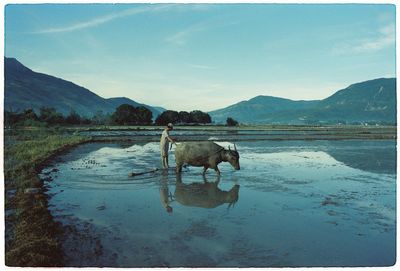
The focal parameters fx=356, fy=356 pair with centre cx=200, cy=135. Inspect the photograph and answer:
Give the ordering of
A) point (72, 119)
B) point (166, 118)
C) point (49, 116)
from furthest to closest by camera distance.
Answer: point (166, 118) < point (72, 119) < point (49, 116)

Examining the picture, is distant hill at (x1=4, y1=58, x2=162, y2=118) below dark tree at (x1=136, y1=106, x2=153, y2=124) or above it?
above

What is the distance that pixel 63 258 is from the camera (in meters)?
5.80

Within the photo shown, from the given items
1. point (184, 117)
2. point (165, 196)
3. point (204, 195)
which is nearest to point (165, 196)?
point (165, 196)

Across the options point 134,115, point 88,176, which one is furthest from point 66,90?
point 88,176

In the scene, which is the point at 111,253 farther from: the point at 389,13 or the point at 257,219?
the point at 389,13

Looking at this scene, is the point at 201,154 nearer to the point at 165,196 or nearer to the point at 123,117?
the point at 165,196

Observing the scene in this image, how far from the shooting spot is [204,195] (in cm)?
1001

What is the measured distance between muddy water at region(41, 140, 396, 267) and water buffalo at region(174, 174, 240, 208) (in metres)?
0.03

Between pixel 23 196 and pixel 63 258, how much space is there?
13.2ft

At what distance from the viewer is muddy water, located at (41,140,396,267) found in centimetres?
606

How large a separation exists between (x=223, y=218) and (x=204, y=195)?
2.14 metres

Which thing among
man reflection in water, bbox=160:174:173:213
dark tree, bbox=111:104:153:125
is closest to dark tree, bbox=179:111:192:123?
dark tree, bbox=111:104:153:125

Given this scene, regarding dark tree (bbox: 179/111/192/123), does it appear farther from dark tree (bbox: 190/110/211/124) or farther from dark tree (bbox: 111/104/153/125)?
dark tree (bbox: 111/104/153/125)

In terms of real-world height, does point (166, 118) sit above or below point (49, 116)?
below
